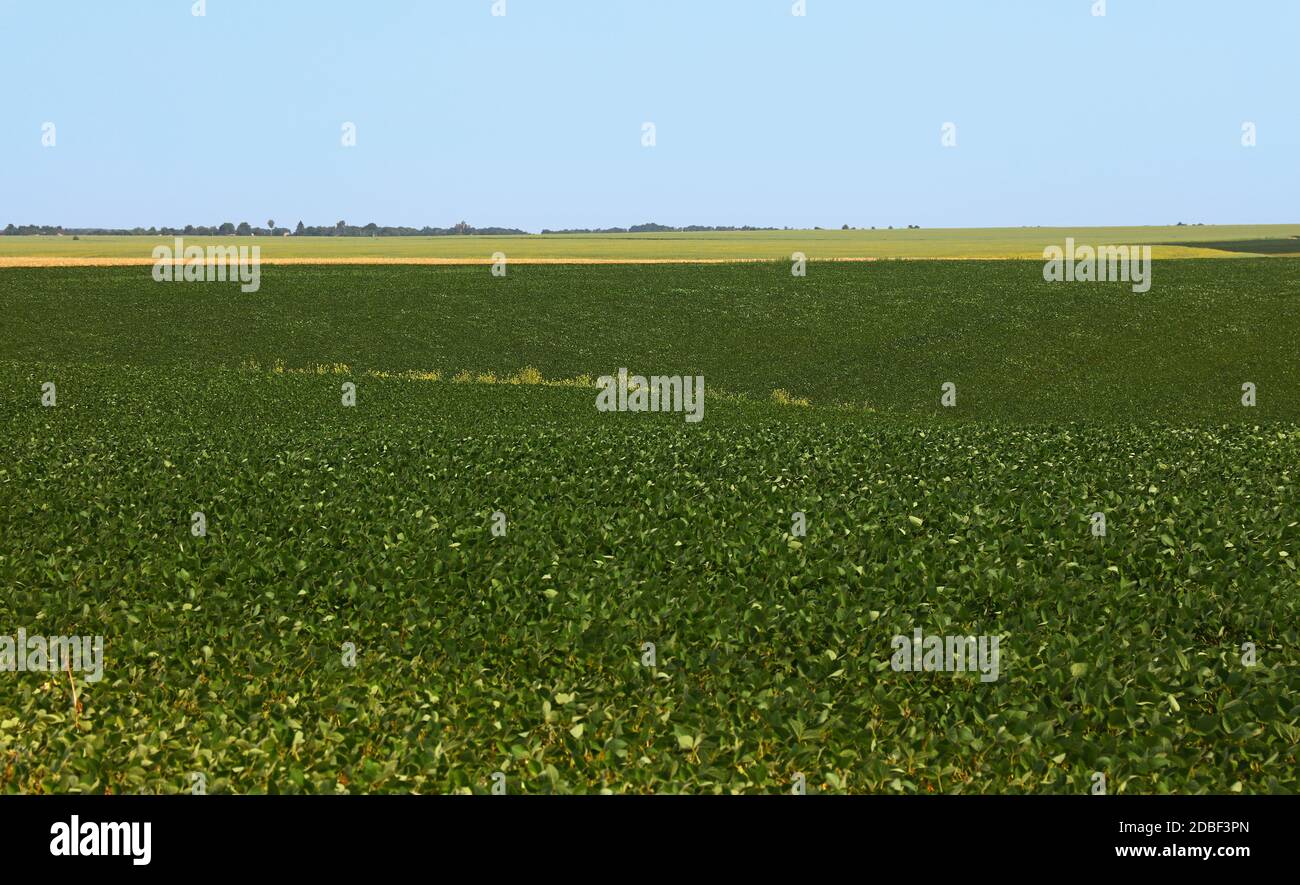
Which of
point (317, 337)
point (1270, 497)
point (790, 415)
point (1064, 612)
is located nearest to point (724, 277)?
point (317, 337)

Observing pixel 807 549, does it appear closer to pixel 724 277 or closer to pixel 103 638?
pixel 103 638

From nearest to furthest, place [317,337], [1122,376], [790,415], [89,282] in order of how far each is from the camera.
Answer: [790,415], [1122,376], [317,337], [89,282]

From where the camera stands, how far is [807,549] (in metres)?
15.3

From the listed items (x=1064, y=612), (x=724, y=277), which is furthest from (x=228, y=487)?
(x=724, y=277)

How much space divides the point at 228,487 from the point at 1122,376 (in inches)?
1660

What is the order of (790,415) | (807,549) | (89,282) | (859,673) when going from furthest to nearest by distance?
(89,282) < (790,415) < (807,549) < (859,673)

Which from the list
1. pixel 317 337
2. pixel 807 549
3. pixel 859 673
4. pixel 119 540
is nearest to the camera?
pixel 859 673

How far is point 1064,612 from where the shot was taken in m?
12.9

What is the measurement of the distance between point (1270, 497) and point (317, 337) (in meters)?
50.8

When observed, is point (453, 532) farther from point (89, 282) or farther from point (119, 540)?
point (89, 282)

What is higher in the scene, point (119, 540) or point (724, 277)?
point (724, 277)

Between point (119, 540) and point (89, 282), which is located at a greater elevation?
point (89, 282)

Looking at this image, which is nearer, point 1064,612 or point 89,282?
point 1064,612
